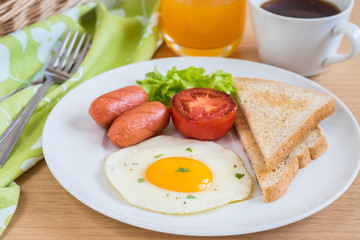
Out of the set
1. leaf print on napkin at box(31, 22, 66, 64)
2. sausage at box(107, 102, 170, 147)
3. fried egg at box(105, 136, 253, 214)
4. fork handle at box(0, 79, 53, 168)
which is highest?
leaf print on napkin at box(31, 22, 66, 64)

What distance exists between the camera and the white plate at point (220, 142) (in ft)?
5.60

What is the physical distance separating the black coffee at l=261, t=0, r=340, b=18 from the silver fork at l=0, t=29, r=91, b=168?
1201mm

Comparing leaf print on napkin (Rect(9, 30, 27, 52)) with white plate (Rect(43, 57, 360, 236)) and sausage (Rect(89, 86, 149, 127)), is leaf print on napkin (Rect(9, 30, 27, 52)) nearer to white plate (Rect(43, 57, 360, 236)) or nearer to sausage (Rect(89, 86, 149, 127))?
white plate (Rect(43, 57, 360, 236))

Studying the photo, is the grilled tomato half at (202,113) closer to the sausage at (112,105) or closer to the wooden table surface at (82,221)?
the sausage at (112,105)

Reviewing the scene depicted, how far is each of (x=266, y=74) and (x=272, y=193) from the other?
1.00 m

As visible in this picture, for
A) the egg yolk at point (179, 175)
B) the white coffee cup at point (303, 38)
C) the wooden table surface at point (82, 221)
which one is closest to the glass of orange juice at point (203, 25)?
the white coffee cup at point (303, 38)

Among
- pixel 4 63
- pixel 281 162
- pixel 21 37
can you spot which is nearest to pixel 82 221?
pixel 281 162

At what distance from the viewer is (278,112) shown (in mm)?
2283

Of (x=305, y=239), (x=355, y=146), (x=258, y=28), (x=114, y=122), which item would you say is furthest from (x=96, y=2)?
(x=305, y=239)

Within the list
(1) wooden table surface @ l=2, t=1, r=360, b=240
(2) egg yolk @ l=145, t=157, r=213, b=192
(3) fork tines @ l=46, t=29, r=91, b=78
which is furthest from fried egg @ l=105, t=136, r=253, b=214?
(3) fork tines @ l=46, t=29, r=91, b=78

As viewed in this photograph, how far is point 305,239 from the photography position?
1773mm

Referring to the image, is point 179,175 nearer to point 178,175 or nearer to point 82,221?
point 178,175

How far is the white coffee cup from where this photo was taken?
2.57 meters

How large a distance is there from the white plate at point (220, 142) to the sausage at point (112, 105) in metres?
0.08
